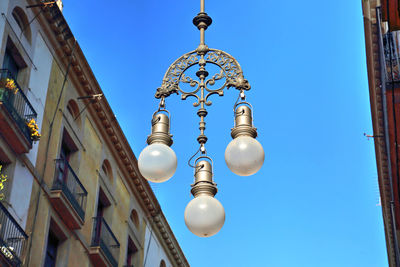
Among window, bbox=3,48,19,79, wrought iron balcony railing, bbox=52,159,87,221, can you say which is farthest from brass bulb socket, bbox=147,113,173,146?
wrought iron balcony railing, bbox=52,159,87,221

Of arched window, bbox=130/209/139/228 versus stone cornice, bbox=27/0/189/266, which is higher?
stone cornice, bbox=27/0/189/266

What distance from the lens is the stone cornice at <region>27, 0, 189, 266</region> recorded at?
62.4ft

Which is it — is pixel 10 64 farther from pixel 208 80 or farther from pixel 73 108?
pixel 208 80

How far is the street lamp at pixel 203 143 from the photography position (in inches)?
318

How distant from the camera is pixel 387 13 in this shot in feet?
53.1

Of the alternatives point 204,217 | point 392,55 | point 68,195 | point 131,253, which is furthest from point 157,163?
point 131,253

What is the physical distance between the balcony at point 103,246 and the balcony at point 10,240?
169 inches

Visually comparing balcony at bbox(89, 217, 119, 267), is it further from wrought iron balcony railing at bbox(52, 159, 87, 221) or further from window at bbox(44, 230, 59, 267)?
window at bbox(44, 230, 59, 267)

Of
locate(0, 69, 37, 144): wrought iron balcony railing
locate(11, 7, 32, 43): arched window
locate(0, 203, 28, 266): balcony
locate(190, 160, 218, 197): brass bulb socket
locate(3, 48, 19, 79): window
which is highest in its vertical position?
locate(11, 7, 32, 43): arched window

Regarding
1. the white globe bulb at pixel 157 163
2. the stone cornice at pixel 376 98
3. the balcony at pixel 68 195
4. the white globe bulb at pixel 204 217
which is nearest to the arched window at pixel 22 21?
the balcony at pixel 68 195

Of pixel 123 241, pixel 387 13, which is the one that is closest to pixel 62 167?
pixel 123 241

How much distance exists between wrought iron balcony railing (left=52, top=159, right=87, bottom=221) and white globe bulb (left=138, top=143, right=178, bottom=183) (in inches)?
371

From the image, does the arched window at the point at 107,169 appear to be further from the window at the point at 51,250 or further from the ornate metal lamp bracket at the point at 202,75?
the ornate metal lamp bracket at the point at 202,75

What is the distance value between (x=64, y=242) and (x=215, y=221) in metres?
10.8
